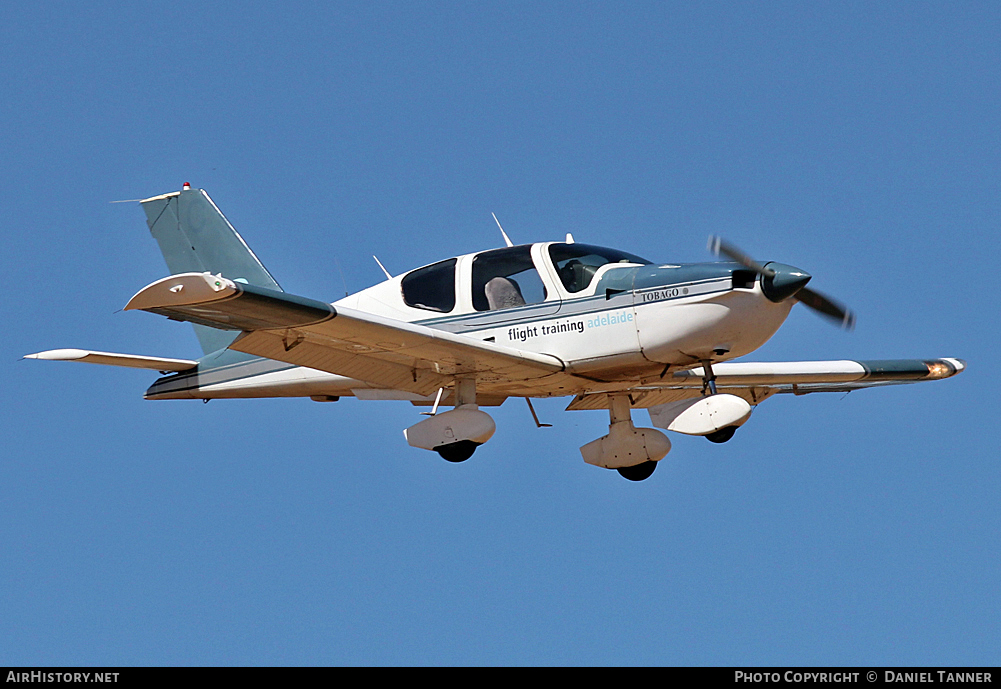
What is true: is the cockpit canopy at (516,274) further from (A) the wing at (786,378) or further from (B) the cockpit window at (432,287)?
(A) the wing at (786,378)

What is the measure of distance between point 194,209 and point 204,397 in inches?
111

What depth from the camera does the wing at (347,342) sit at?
11156 millimetres

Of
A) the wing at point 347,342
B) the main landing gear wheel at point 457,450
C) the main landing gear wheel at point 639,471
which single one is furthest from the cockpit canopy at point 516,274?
the main landing gear wheel at point 639,471

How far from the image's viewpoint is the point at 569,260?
14.4m

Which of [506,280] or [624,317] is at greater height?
[506,280]

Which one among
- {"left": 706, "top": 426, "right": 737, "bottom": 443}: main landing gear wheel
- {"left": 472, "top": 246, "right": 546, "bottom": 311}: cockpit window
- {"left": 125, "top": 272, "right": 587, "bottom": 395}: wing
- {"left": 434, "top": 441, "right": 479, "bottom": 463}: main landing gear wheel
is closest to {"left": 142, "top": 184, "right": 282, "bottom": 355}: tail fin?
{"left": 125, "top": 272, "right": 587, "bottom": 395}: wing

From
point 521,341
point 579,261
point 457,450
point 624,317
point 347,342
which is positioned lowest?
point 457,450

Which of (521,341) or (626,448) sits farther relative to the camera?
(626,448)

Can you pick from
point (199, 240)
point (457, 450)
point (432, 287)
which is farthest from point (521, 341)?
point (199, 240)

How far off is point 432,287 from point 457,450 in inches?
86.8

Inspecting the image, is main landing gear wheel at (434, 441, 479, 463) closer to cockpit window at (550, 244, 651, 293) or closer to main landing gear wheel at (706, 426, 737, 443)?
cockpit window at (550, 244, 651, 293)

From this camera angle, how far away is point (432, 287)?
1483 centimetres

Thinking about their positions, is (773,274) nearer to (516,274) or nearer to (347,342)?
(516,274)
